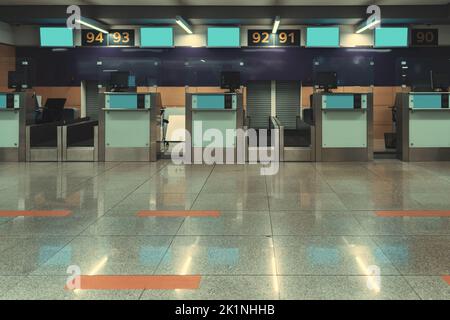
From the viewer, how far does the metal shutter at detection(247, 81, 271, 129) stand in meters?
18.2

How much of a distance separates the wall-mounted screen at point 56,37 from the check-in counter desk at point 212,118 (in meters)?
6.26

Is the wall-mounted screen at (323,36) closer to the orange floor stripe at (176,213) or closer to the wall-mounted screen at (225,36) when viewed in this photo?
the wall-mounted screen at (225,36)

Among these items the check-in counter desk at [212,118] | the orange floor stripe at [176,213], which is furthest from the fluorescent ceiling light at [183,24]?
the orange floor stripe at [176,213]

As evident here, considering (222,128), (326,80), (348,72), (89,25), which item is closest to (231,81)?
(222,128)

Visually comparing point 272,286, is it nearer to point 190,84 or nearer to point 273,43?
point 190,84

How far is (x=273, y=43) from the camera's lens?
56.1 ft

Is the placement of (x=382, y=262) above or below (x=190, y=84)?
below

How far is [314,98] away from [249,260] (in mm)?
8159

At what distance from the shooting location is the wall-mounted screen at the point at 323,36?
16.6 m

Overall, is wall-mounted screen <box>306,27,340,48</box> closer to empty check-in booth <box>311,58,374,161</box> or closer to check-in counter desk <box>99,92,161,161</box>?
empty check-in booth <box>311,58,374,161</box>

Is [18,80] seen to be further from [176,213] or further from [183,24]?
[176,213]

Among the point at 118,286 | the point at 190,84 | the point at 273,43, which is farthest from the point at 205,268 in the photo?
the point at 273,43

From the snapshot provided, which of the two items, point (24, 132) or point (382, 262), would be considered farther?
point (24, 132)
